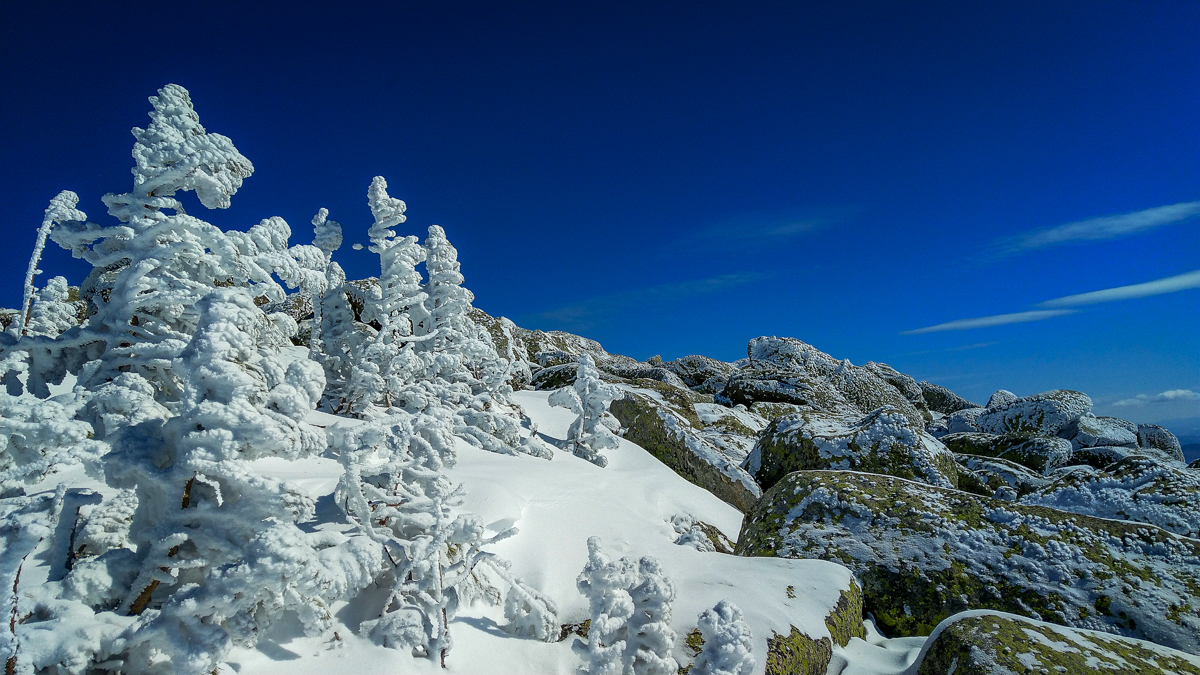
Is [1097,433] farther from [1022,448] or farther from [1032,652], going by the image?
[1032,652]

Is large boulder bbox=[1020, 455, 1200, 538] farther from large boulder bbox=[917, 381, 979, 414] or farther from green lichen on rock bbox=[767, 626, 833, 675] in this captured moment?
large boulder bbox=[917, 381, 979, 414]

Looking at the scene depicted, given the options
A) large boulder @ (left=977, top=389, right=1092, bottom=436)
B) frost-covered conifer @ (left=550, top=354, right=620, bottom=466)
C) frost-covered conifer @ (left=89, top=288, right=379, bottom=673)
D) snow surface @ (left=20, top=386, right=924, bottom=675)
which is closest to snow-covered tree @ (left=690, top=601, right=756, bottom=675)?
snow surface @ (left=20, top=386, right=924, bottom=675)

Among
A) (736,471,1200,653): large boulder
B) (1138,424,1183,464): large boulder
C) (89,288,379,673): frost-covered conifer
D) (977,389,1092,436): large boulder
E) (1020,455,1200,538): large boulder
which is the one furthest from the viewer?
(1138,424,1183,464): large boulder

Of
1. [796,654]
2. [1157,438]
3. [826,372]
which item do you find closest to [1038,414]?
[1157,438]

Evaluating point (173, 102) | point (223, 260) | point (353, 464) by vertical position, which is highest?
point (173, 102)

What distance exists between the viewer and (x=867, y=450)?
32.0 feet

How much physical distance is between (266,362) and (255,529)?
3.32ft

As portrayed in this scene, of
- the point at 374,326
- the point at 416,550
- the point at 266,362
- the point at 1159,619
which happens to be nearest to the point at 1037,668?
the point at 1159,619

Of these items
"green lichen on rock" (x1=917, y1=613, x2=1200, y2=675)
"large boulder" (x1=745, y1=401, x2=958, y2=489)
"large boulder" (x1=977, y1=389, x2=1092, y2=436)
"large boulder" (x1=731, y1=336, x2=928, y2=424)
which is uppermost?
"large boulder" (x1=731, y1=336, x2=928, y2=424)

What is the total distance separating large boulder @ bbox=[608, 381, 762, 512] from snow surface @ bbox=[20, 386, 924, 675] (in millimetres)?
2375

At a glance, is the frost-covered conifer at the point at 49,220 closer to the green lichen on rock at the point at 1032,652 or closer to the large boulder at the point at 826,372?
the green lichen on rock at the point at 1032,652

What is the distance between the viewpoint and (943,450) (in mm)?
10008

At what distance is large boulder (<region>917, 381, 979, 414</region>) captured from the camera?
35906 millimetres

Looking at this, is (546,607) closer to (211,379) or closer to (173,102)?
(211,379)
